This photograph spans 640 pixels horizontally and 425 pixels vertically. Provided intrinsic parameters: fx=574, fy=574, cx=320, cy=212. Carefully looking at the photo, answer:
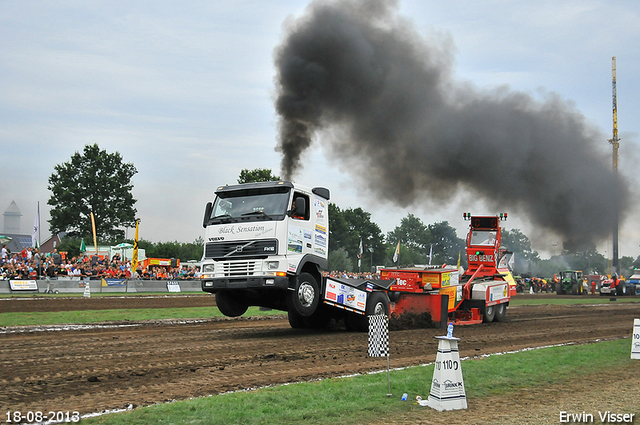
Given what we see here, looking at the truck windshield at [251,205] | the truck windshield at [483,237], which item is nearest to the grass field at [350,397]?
the truck windshield at [251,205]

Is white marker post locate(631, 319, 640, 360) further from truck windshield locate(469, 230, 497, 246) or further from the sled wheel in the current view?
truck windshield locate(469, 230, 497, 246)

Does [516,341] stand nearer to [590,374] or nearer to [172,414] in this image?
[590,374]

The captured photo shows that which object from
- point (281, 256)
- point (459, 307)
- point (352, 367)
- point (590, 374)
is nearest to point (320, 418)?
point (352, 367)

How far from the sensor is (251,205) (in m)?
13.6

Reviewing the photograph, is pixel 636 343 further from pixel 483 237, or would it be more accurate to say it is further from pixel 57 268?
pixel 57 268

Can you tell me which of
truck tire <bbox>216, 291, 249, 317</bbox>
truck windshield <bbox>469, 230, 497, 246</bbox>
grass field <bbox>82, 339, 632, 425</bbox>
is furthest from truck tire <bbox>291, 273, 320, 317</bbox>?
truck windshield <bbox>469, 230, 497, 246</bbox>

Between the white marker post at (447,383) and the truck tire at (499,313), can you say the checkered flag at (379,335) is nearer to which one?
the white marker post at (447,383)

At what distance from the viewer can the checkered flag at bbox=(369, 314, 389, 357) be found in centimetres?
896

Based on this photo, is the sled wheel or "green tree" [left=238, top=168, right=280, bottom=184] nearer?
the sled wheel

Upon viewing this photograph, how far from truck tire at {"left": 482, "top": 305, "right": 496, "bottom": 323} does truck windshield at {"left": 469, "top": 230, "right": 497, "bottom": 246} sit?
2622mm

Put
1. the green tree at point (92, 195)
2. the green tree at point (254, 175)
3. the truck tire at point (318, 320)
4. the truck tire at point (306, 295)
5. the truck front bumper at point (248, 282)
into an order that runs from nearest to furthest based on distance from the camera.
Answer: the truck front bumper at point (248, 282), the truck tire at point (306, 295), the truck tire at point (318, 320), the green tree at point (254, 175), the green tree at point (92, 195)

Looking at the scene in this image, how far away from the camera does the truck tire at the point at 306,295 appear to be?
43.4 feet

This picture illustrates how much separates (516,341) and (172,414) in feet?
35.7

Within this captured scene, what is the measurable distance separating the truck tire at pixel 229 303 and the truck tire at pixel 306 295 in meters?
1.80
